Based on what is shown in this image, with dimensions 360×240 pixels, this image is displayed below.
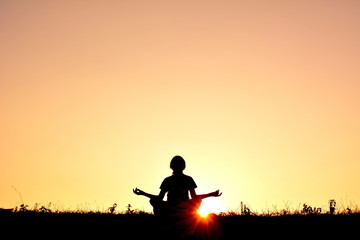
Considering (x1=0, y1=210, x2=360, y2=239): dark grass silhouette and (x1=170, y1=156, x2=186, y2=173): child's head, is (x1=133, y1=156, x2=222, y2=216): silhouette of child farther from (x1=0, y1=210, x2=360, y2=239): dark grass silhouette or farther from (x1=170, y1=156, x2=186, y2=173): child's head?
(x1=0, y1=210, x2=360, y2=239): dark grass silhouette

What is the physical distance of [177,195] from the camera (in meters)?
11.4

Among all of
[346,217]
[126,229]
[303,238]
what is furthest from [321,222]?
[126,229]

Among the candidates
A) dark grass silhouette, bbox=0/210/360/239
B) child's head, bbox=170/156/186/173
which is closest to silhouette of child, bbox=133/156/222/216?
child's head, bbox=170/156/186/173

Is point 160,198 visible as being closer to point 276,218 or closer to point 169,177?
point 169,177

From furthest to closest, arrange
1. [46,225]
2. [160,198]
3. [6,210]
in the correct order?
[6,210] < [46,225] < [160,198]

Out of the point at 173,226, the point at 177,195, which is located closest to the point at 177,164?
the point at 177,195

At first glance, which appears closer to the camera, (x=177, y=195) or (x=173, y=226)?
(x=173, y=226)

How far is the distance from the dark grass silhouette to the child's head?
4.17 ft

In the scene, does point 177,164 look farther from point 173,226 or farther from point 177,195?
point 173,226

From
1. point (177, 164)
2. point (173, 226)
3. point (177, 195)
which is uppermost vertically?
point (177, 164)

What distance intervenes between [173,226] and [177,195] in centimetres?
82

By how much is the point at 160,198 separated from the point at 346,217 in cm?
591

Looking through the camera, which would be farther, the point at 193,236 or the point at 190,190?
the point at 190,190

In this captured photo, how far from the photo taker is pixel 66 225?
12602 millimetres
